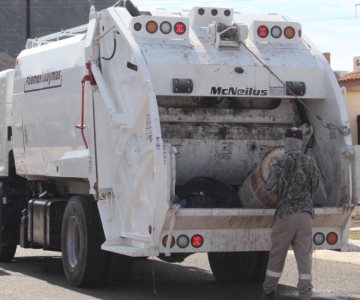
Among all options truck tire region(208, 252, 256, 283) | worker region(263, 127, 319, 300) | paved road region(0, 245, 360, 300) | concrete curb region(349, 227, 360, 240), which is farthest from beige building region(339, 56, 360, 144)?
worker region(263, 127, 319, 300)

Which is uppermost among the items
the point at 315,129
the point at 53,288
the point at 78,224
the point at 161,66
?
the point at 161,66

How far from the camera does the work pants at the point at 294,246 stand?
26.8ft

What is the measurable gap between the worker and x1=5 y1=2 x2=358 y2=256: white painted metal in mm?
455

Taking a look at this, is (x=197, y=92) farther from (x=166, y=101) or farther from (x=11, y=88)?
(x=11, y=88)

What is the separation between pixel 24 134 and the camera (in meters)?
12.0

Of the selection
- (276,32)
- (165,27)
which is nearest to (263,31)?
(276,32)

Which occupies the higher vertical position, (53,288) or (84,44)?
(84,44)

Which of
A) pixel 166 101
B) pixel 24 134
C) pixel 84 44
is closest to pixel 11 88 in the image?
pixel 24 134

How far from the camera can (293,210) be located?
8148 mm

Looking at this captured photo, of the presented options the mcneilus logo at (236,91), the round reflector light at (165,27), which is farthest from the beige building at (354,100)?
the round reflector light at (165,27)

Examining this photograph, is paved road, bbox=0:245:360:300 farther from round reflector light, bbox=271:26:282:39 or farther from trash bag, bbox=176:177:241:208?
round reflector light, bbox=271:26:282:39

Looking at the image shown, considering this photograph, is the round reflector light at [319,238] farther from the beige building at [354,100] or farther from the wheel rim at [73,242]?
the beige building at [354,100]

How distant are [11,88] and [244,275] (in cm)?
455

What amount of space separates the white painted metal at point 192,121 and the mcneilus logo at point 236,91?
0.03 feet
